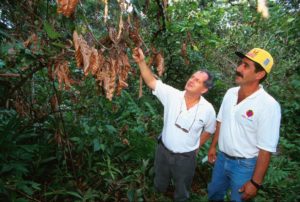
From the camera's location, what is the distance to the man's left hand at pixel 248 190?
2.83 metres

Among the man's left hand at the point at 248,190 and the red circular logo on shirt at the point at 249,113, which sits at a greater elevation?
the red circular logo on shirt at the point at 249,113

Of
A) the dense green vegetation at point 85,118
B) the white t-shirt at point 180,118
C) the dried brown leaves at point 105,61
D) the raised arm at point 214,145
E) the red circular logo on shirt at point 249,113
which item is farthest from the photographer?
the raised arm at point 214,145

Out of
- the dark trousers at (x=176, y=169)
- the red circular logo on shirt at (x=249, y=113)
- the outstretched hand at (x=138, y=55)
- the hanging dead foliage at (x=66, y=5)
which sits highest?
the hanging dead foliage at (x=66, y=5)

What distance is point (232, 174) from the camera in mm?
3076

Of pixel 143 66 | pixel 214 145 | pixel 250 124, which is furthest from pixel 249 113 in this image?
pixel 143 66

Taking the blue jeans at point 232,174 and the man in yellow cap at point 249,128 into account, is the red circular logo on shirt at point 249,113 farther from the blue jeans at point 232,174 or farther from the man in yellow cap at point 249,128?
the blue jeans at point 232,174

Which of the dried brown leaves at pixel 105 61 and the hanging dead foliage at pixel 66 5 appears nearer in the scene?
the hanging dead foliage at pixel 66 5

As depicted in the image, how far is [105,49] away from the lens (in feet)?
7.25

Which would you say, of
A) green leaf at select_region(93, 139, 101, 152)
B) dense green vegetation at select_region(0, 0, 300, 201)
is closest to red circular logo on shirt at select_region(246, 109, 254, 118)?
dense green vegetation at select_region(0, 0, 300, 201)

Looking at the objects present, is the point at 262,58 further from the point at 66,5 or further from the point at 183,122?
the point at 66,5

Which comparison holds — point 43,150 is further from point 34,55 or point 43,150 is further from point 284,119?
point 284,119

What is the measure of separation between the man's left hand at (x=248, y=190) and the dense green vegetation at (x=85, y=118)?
4.00ft

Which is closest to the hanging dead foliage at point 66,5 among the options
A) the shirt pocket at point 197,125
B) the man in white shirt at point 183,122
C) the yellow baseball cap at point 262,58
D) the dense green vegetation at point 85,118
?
the dense green vegetation at point 85,118

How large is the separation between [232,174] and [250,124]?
1.72 feet
